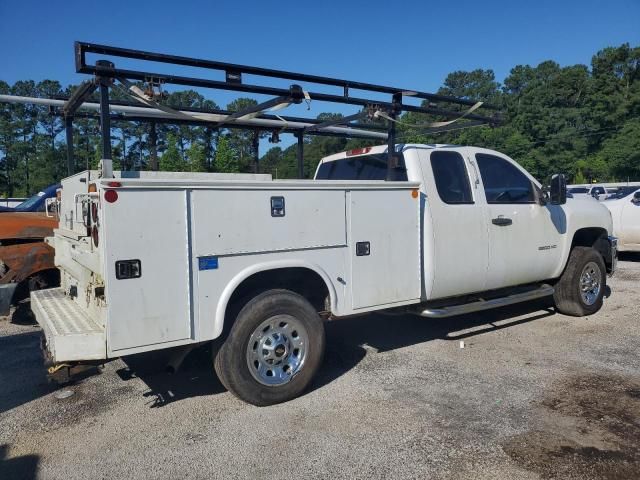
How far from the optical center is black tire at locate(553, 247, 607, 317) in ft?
22.7

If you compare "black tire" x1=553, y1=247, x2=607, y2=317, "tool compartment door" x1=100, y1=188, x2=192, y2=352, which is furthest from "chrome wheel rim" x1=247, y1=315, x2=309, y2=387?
"black tire" x1=553, y1=247, x2=607, y2=317

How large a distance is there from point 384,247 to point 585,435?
2.14m

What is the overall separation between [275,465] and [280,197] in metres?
1.95

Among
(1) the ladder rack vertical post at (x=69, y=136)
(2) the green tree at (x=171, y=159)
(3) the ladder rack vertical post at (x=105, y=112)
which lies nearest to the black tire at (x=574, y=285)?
(3) the ladder rack vertical post at (x=105, y=112)

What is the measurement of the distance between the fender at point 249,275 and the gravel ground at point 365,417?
0.80 meters

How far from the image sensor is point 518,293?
6410 mm

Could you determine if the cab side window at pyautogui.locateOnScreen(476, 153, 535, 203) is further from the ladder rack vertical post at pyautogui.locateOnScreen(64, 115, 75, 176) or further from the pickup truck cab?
the ladder rack vertical post at pyautogui.locateOnScreen(64, 115, 75, 176)

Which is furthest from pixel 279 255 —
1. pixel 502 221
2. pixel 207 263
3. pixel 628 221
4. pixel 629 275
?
pixel 628 221

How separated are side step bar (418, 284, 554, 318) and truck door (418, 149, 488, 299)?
0.15 meters

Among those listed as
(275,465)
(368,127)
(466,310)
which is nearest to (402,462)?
(275,465)

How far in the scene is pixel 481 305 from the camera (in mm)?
5707

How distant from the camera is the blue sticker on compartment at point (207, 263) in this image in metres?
3.85

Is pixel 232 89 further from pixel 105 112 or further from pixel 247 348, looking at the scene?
pixel 247 348

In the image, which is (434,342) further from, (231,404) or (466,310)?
(231,404)
